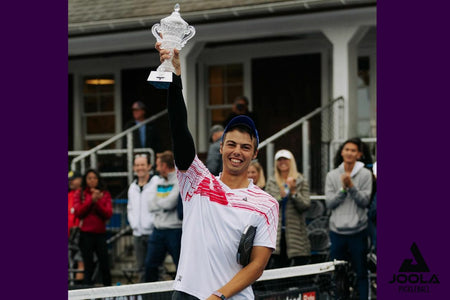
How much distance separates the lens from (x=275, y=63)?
640 inches

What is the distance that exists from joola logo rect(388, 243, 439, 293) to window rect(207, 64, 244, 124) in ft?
26.8

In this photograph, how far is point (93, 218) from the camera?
12.0m

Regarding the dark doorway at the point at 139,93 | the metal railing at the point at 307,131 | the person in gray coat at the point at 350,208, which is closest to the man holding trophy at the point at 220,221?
the person in gray coat at the point at 350,208

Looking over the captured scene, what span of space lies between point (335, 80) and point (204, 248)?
9.32 meters

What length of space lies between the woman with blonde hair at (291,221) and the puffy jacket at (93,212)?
8.75 feet

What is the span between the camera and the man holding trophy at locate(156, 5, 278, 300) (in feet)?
14.1

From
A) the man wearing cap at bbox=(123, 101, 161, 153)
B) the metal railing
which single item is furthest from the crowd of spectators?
the man wearing cap at bbox=(123, 101, 161, 153)

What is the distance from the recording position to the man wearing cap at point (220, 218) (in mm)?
4312

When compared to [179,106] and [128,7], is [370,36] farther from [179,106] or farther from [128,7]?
[179,106]

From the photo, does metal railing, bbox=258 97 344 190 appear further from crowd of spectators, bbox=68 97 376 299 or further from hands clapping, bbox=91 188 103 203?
hands clapping, bbox=91 188 103 203

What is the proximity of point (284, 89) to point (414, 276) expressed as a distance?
25.7 ft

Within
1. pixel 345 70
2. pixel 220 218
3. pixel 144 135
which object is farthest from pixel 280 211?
pixel 220 218

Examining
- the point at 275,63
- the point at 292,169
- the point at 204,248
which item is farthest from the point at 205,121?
the point at 204,248

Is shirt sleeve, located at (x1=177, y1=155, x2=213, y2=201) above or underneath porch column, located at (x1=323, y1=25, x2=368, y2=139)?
underneath
